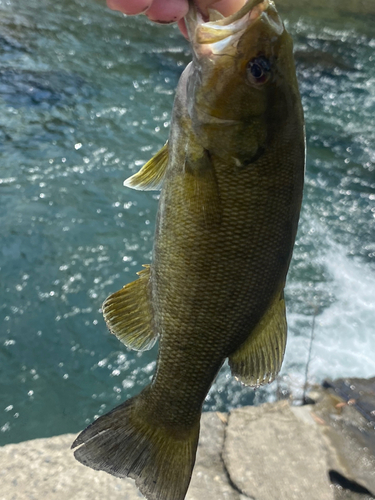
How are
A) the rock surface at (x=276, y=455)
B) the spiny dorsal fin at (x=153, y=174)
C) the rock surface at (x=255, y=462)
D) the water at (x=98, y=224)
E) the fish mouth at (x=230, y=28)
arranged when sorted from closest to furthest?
1. the fish mouth at (x=230, y=28)
2. the spiny dorsal fin at (x=153, y=174)
3. the rock surface at (x=255, y=462)
4. the rock surface at (x=276, y=455)
5. the water at (x=98, y=224)

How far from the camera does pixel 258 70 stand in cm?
155

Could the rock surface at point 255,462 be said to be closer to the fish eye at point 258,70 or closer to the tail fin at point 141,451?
the tail fin at point 141,451

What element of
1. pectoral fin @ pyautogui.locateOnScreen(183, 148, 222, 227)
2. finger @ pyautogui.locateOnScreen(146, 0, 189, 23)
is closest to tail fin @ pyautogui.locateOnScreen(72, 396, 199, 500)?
pectoral fin @ pyautogui.locateOnScreen(183, 148, 222, 227)

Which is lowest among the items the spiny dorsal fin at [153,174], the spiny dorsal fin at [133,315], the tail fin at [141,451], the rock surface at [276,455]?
the rock surface at [276,455]

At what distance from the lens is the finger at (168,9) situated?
5.63 feet

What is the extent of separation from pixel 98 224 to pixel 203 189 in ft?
14.6

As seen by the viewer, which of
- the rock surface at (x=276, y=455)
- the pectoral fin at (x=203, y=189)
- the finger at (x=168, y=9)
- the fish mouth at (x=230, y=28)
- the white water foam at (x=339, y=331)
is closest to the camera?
the fish mouth at (x=230, y=28)

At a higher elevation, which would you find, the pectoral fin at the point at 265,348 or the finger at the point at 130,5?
the finger at the point at 130,5

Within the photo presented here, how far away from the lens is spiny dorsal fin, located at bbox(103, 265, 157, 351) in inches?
74.9

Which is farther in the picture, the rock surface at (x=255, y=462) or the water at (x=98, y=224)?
the water at (x=98, y=224)

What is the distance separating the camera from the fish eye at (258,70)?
1.54 metres

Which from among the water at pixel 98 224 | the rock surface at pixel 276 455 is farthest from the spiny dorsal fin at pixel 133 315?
the water at pixel 98 224

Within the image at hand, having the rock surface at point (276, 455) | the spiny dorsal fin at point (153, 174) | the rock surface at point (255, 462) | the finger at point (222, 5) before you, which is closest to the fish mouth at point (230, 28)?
the finger at point (222, 5)

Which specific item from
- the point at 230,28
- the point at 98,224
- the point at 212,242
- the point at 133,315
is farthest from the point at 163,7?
Result: the point at 98,224
